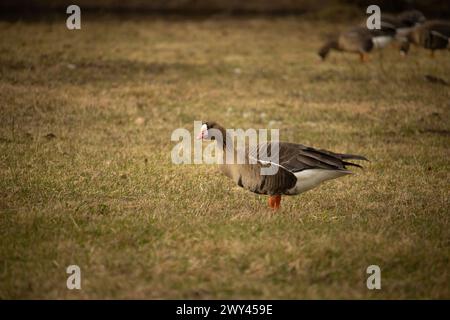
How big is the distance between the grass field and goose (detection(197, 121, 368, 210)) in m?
0.28

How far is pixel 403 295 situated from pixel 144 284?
181 centimetres

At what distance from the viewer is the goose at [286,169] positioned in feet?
20.9

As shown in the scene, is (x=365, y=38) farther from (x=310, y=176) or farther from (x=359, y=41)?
(x=310, y=176)

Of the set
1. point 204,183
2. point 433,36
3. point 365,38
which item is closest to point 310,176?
point 204,183

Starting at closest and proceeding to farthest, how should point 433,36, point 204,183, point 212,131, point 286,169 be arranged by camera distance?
point 286,169, point 212,131, point 204,183, point 433,36

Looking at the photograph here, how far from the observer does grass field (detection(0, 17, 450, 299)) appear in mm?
5156

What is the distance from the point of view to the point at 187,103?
12383mm

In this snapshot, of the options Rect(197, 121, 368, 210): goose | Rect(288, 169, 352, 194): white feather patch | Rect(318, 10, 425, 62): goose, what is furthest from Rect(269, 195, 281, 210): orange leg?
Rect(318, 10, 425, 62): goose

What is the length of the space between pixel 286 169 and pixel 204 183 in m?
1.66

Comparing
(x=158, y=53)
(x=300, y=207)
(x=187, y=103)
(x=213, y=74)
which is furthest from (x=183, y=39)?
(x=300, y=207)

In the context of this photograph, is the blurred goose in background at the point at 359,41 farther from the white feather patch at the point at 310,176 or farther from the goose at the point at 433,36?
the white feather patch at the point at 310,176

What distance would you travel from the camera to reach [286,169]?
252 inches

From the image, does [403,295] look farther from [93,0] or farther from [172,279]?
[93,0]

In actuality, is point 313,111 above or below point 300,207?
above
